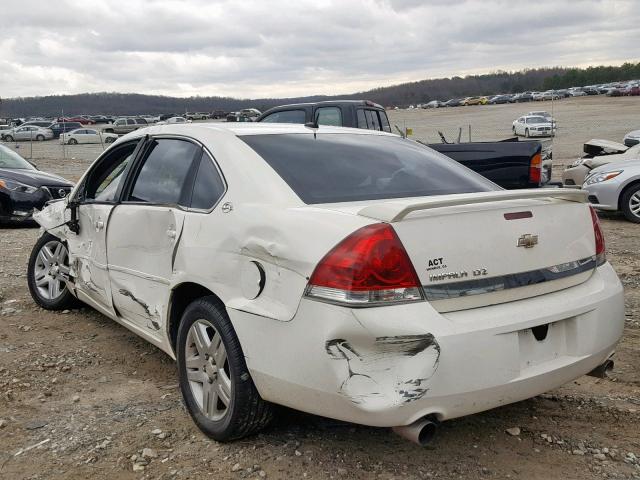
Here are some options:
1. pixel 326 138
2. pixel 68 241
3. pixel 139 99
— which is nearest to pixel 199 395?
pixel 326 138

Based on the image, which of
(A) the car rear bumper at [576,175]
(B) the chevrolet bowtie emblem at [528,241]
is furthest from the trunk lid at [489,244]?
(A) the car rear bumper at [576,175]

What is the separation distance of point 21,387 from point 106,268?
34.2 inches

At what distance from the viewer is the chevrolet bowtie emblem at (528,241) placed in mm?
2836

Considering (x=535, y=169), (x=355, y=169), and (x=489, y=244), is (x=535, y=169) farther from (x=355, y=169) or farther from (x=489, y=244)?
(x=489, y=244)

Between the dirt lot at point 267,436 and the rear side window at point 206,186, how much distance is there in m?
1.12

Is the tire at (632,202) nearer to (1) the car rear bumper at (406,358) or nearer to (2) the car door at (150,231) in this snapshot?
(1) the car rear bumper at (406,358)

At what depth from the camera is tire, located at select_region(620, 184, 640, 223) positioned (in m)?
10.0

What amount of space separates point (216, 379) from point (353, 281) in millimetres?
1025

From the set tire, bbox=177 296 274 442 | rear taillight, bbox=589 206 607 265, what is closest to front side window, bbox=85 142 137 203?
tire, bbox=177 296 274 442

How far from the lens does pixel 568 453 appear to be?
9.99ft

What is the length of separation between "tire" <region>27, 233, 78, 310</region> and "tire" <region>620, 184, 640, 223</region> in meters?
8.15

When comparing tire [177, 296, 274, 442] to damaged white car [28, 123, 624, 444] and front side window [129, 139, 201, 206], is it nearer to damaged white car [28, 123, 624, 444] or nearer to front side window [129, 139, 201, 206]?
damaged white car [28, 123, 624, 444]

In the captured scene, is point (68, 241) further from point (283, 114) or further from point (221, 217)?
point (283, 114)

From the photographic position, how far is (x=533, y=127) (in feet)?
115
